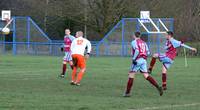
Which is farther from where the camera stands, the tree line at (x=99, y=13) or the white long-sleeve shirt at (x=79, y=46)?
the tree line at (x=99, y=13)

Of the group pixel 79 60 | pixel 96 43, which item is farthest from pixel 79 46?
pixel 96 43

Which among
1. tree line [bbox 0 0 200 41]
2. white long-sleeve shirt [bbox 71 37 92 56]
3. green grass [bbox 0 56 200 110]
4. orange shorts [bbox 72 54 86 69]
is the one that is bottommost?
green grass [bbox 0 56 200 110]

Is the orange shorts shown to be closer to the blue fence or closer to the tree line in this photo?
the blue fence

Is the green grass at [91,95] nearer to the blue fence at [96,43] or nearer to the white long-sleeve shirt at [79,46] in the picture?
the white long-sleeve shirt at [79,46]

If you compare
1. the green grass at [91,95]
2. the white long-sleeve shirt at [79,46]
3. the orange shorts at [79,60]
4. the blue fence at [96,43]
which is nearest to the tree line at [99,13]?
the blue fence at [96,43]

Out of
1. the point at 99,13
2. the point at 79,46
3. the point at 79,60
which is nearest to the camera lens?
the point at 79,60

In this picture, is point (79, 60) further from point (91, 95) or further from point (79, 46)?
point (91, 95)

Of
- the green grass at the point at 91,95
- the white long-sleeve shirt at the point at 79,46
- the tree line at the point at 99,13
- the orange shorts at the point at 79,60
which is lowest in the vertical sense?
the green grass at the point at 91,95

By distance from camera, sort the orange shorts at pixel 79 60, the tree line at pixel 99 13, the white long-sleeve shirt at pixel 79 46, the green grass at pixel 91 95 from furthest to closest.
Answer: the tree line at pixel 99 13, the white long-sleeve shirt at pixel 79 46, the orange shorts at pixel 79 60, the green grass at pixel 91 95

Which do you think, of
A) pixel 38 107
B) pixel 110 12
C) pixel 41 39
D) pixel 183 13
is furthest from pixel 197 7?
pixel 38 107

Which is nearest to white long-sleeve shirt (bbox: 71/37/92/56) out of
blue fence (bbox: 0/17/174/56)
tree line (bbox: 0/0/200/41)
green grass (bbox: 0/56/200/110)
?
green grass (bbox: 0/56/200/110)

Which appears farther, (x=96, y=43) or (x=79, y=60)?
(x=96, y=43)

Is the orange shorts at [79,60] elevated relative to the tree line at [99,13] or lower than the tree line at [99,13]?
lower

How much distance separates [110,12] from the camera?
6162 cm
